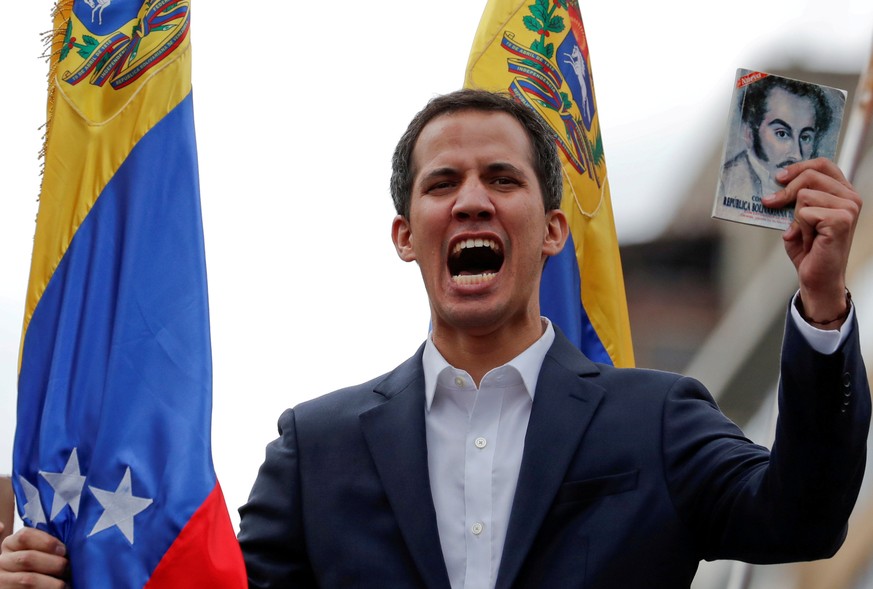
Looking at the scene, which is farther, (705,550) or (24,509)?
(24,509)

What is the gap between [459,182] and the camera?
292cm

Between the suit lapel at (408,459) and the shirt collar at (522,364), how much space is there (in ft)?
0.07

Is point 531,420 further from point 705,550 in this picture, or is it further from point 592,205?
point 592,205

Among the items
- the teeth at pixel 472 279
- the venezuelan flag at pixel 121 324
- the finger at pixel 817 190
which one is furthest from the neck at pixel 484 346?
the finger at pixel 817 190

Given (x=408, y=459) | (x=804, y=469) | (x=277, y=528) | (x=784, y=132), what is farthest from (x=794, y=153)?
(x=277, y=528)

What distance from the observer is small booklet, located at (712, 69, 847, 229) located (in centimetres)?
228


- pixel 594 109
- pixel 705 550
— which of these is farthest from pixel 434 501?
pixel 594 109

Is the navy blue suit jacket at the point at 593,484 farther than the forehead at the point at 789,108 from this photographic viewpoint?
No

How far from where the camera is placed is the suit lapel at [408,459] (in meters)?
2.40

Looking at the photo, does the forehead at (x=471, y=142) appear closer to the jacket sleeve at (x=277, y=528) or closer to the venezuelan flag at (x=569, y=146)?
the jacket sleeve at (x=277, y=528)

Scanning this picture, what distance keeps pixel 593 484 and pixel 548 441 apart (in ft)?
0.45

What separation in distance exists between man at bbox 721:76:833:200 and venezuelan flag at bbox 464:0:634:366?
1807 millimetres

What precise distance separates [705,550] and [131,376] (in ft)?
4.59

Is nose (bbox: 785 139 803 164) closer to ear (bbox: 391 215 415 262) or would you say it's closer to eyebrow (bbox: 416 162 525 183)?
eyebrow (bbox: 416 162 525 183)
